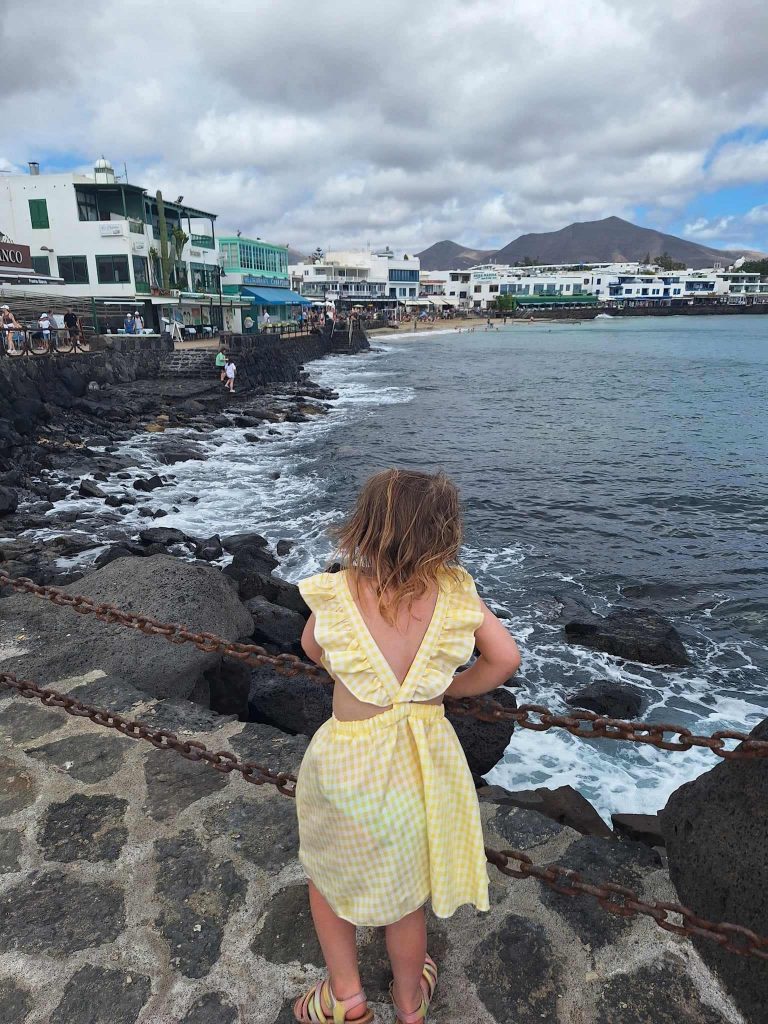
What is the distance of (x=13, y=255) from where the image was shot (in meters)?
26.0

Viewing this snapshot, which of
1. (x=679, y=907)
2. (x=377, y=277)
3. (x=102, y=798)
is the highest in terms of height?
(x=377, y=277)

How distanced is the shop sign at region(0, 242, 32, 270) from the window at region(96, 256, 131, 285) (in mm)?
8805

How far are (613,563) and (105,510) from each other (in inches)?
399

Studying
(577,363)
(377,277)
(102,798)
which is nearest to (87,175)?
(577,363)

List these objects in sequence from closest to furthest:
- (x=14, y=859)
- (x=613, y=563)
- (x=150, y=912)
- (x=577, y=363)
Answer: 1. (x=150, y=912)
2. (x=14, y=859)
3. (x=613, y=563)
4. (x=577, y=363)

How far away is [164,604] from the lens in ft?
18.6

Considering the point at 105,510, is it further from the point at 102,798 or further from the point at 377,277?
the point at 377,277

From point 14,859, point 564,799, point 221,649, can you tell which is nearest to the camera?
point 14,859

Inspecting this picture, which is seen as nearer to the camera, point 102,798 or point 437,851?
point 437,851

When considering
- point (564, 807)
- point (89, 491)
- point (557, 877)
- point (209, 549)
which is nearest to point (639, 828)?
point (564, 807)

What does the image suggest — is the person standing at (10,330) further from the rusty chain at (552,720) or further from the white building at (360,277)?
the white building at (360,277)

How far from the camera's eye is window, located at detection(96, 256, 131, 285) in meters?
35.8

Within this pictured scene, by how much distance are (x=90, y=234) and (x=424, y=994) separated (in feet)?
134

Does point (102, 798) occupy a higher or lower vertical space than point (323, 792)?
lower
